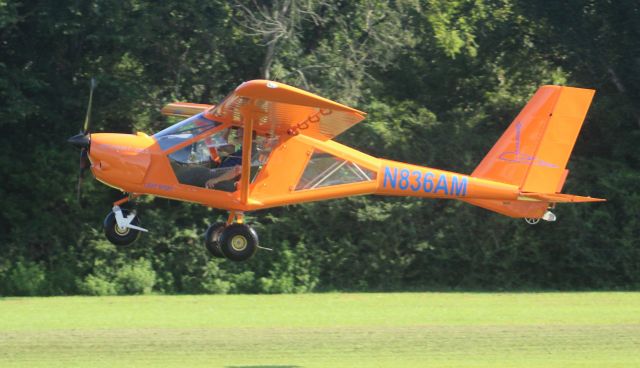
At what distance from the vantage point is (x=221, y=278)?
24031 mm

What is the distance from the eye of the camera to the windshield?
1541 cm

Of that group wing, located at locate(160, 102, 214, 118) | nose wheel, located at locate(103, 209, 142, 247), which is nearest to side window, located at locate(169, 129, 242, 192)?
nose wheel, located at locate(103, 209, 142, 247)

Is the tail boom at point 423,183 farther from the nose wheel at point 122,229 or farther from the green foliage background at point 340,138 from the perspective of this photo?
the green foliage background at point 340,138

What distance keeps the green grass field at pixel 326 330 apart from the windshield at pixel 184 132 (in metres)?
2.94

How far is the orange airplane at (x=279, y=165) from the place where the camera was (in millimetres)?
15148

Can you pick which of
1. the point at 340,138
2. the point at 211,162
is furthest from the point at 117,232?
the point at 340,138

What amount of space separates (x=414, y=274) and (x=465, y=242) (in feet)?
4.57

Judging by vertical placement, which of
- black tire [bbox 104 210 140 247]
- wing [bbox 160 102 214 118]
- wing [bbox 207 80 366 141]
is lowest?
black tire [bbox 104 210 140 247]

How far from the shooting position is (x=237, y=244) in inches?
616

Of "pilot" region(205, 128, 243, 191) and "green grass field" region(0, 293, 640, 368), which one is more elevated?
"pilot" region(205, 128, 243, 191)

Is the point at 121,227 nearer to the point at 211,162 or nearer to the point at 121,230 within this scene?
the point at 121,230

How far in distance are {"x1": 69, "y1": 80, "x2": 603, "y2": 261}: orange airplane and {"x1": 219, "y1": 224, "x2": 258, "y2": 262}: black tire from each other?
0.01 m

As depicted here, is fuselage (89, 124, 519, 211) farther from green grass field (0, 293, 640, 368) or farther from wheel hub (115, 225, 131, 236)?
green grass field (0, 293, 640, 368)

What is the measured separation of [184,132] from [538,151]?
5485mm
